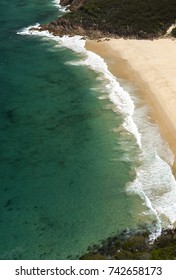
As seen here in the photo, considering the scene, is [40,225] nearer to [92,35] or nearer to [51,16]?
[92,35]

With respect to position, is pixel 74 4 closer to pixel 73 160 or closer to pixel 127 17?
pixel 127 17

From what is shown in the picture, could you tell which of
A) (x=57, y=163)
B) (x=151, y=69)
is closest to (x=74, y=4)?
(x=151, y=69)

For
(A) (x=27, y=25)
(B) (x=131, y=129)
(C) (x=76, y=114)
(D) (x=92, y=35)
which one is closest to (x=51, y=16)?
(A) (x=27, y=25)

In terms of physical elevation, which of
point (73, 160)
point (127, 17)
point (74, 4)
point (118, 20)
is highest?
point (74, 4)

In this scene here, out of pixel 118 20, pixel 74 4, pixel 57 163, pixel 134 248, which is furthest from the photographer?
pixel 74 4

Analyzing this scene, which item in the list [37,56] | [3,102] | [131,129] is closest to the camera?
[131,129]

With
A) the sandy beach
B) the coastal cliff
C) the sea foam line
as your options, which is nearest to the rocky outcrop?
the coastal cliff
